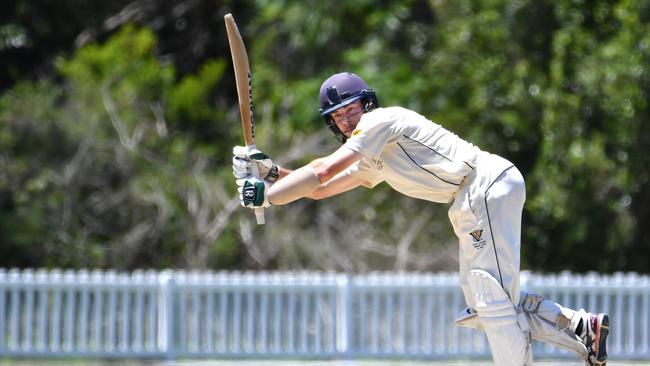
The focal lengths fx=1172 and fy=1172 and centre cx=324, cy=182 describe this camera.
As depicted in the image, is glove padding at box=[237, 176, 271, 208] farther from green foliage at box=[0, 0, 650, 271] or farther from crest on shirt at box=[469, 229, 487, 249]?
green foliage at box=[0, 0, 650, 271]

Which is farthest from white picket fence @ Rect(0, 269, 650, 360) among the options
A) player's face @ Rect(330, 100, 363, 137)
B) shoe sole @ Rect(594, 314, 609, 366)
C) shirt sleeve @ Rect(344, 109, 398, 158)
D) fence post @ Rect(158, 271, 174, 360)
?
shirt sleeve @ Rect(344, 109, 398, 158)

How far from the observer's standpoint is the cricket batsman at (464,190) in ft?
17.6

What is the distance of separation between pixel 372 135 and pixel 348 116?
1.05ft

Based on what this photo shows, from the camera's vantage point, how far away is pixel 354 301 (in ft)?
38.7

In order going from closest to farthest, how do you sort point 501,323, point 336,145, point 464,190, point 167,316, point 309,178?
point 309,178 < point 501,323 < point 464,190 < point 167,316 < point 336,145

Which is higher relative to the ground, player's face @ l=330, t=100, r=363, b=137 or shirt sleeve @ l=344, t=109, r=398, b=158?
player's face @ l=330, t=100, r=363, b=137

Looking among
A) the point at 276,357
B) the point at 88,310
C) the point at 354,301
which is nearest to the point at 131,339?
the point at 88,310

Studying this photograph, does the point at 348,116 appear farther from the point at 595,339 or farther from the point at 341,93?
the point at 595,339

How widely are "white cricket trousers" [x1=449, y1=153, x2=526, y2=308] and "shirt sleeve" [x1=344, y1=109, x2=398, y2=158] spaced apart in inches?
19.0

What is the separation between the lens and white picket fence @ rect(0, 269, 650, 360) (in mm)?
11594

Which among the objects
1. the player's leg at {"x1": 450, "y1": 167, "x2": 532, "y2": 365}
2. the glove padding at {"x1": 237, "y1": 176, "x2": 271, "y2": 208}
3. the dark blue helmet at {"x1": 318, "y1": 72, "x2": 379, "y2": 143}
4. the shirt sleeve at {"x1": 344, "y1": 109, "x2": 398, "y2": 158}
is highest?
the dark blue helmet at {"x1": 318, "y1": 72, "x2": 379, "y2": 143}

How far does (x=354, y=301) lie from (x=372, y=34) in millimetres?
5636

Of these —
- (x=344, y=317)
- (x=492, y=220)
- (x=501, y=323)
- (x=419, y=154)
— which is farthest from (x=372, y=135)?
(x=344, y=317)

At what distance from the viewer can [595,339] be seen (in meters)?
5.60
